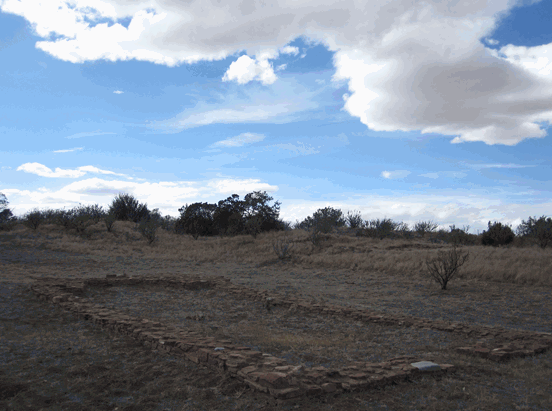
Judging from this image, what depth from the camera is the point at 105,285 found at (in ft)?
40.2

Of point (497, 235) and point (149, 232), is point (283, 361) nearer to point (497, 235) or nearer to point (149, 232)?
point (149, 232)

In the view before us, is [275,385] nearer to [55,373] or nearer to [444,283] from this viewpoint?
[55,373]

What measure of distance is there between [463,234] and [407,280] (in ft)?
56.9

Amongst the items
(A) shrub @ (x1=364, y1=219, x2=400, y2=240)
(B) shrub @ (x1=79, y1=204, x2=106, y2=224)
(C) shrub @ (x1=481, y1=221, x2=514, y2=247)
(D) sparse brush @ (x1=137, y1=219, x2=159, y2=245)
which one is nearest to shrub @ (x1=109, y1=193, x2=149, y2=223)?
(B) shrub @ (x1=79, y1=204, x2=106, y2=224)

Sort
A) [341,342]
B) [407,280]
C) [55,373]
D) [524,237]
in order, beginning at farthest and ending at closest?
[524,237]
[407,280]
[341,342]
[55,373]

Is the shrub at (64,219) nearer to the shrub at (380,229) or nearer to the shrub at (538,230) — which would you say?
the shrub at (380,229)

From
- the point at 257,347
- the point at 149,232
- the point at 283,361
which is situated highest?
the point at 149,232

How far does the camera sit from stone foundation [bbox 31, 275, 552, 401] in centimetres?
445

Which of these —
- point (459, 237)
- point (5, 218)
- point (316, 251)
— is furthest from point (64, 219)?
point (459, 237)

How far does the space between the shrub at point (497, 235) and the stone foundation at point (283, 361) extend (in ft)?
70.0

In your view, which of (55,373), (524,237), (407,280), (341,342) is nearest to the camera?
(55,373)

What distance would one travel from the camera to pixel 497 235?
27172 millimetres

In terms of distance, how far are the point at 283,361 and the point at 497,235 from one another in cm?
2625

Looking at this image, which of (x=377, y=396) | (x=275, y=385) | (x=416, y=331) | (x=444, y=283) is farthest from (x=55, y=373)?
(x=444, y=283)
